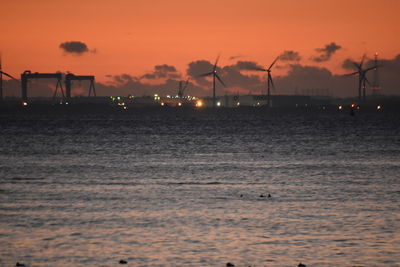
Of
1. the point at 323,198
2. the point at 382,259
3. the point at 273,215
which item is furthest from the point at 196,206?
the point at 382,259

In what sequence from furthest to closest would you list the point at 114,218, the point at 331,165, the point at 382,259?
the point at 331,165
the point at 114,218
the point at 382,259

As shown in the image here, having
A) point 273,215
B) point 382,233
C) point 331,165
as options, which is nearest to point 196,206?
point 273,215

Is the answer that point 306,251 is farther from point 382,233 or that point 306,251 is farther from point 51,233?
A: point 51,233

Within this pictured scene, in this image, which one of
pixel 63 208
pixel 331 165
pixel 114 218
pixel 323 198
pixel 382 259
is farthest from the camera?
pixel 331 165

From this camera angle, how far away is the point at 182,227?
3503 centimetres

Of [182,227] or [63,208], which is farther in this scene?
[63,208]

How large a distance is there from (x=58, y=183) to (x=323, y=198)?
2241 centimetres

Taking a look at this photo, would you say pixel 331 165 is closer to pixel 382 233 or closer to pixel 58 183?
pixel 58 183

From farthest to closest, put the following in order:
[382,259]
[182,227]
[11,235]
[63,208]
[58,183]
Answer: [58,183], [63,208], [182,227], [11,235], [382,259]

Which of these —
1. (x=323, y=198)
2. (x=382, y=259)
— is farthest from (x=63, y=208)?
(x=382, y=259)

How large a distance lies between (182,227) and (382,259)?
1084cm

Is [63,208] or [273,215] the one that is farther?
[63,208]

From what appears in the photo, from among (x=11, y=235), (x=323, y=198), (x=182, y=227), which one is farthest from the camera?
(x=323, y=198)

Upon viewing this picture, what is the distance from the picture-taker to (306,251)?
29.6m
